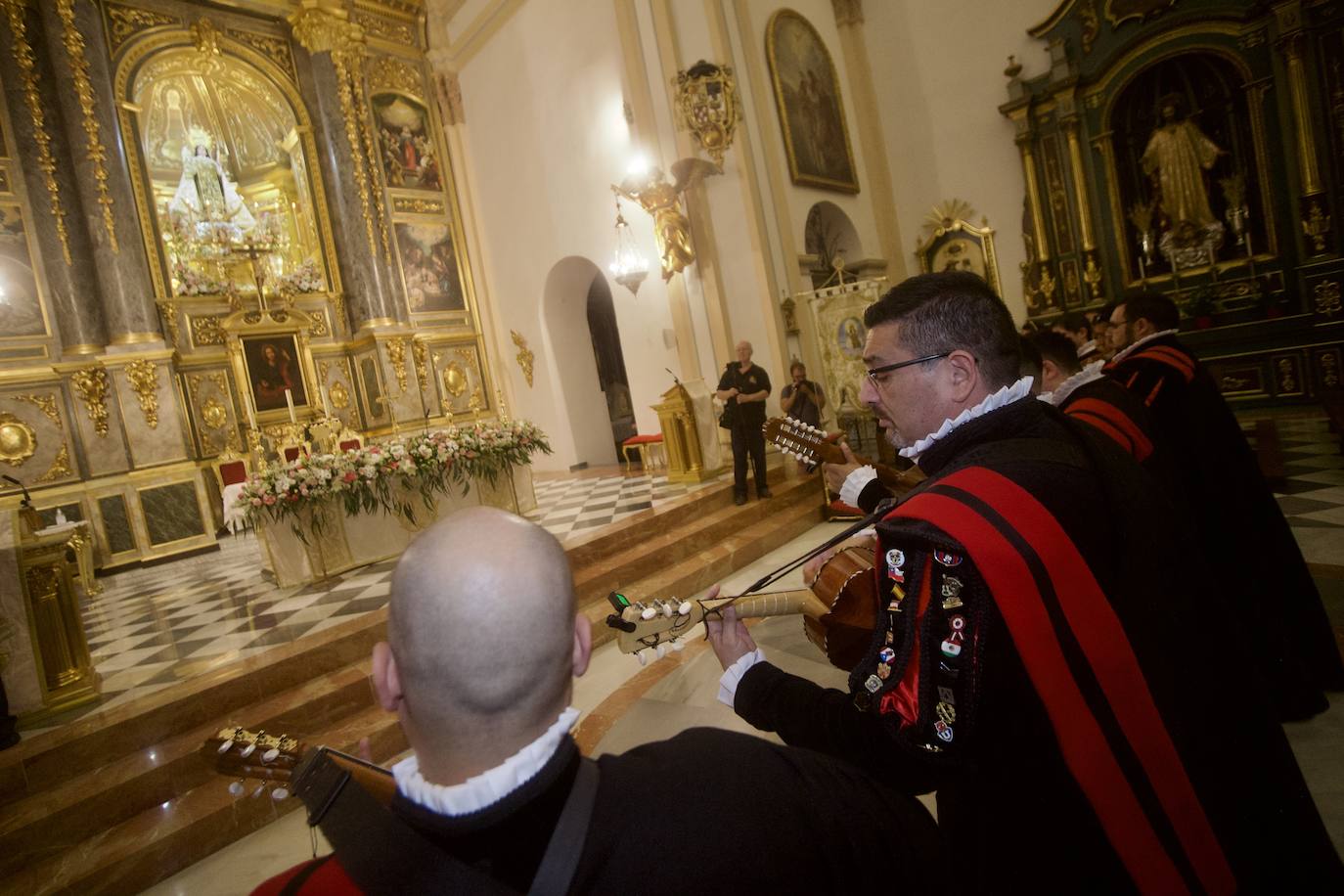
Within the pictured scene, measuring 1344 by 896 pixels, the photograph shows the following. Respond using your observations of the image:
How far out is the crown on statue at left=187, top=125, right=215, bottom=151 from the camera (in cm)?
1302

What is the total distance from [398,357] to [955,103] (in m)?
11.0

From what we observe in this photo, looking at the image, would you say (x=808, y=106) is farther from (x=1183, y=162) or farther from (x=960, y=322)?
(x=960, y=322)

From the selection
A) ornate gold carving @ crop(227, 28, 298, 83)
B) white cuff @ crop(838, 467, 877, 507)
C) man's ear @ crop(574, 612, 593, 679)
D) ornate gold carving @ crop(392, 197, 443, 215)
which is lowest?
white cuff @ crop(838, 467, 877, 507)

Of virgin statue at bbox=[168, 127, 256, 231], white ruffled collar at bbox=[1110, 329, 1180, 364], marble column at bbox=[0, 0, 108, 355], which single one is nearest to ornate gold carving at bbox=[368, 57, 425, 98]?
virgin statue at bbox=[168, 127, 256, 231]

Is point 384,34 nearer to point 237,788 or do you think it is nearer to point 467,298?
point 467,298

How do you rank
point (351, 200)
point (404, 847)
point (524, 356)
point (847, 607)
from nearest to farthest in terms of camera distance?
1. point (404, 847)
2. point (847, 607)
3. point (351, 200)
4. point (524, 356)

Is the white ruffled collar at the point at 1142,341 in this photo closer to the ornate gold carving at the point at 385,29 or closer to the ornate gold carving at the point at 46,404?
the ornate gold carving at the point at 46,404

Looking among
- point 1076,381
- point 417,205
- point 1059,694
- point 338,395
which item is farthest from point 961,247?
point 338,395

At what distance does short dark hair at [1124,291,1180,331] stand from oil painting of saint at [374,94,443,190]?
14.1m

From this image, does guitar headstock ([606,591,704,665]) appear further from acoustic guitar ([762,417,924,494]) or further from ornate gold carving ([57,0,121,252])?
ornate gold carving ([57,0,121,252])

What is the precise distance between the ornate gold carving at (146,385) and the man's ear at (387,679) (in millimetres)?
12504

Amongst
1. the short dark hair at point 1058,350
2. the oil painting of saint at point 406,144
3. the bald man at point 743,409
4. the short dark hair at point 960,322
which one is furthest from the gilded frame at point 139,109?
the short dark hair at point 960,322

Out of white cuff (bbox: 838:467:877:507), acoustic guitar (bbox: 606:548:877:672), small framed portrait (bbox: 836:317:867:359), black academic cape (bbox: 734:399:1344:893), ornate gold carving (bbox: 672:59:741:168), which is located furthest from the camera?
small framed portrait (bbox: 836:317:867:359)

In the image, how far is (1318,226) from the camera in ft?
26.3
